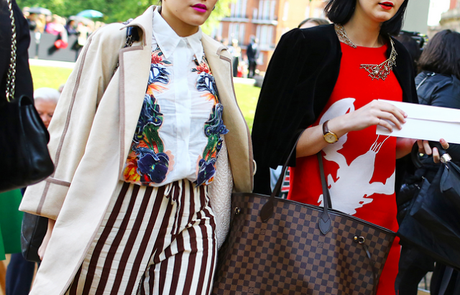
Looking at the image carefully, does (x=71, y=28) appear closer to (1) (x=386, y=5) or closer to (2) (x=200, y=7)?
(2) (x=200, y=7)

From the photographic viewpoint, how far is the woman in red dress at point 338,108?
7.63 ft

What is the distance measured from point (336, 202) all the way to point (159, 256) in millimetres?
832

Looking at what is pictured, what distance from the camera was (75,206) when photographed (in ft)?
6.63

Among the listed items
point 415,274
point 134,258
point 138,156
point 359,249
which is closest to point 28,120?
point 138,156

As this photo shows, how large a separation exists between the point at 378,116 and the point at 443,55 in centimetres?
232

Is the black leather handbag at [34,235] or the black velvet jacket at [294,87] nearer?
the black leather handbag at [34,235]

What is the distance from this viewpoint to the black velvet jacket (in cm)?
232

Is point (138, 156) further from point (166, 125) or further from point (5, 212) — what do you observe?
point (5, 212)

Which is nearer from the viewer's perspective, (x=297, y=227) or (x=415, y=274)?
(x=297, y=227)

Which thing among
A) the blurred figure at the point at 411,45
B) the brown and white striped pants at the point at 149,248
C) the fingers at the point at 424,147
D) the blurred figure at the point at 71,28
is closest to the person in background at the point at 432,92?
the blurred figure at the point at 411,45

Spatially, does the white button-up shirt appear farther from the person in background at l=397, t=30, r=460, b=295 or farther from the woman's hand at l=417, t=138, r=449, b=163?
the person in background at l=397, t=30, r=460, b=295

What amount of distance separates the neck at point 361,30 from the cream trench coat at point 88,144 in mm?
964

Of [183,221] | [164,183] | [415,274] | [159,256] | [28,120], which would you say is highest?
[28,120]

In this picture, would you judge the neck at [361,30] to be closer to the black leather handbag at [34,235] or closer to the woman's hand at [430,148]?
the woman's hand at [430,148]
